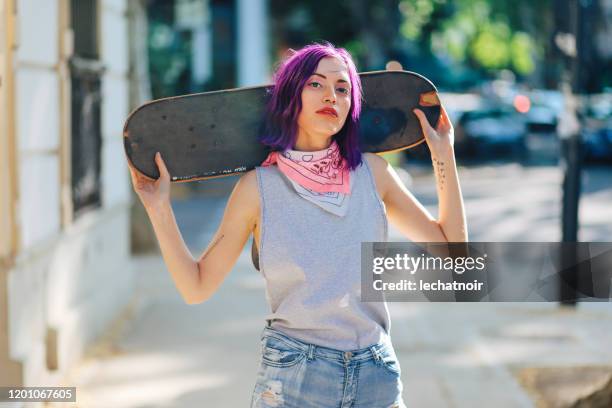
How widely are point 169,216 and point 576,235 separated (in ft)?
20.5

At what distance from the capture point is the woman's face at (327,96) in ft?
9.55

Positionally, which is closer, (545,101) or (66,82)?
(66,82)

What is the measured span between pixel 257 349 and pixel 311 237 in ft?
14.5

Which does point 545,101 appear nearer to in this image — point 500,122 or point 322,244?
point 500,122

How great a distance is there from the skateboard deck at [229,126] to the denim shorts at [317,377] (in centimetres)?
56

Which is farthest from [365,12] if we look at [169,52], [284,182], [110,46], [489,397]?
[284,182]

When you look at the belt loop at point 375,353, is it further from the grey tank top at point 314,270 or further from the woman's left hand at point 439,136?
the woman's left hand at point 439,136

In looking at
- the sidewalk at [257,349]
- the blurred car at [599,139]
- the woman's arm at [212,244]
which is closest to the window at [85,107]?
the sidewalk at [257,349]

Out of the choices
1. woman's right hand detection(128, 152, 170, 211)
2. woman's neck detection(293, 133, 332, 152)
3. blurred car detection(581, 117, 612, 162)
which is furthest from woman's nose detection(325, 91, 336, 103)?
blurred car detection(581, 117, 612, 162)

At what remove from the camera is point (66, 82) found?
679 cm

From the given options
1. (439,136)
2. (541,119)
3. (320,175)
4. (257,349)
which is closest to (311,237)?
(320,175)

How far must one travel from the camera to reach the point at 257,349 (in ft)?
23.5

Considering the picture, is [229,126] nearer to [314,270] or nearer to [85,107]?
[314,270]

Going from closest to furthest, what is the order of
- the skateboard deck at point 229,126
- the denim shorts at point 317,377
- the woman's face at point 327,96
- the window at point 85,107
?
1. the denim shorts at point 317,377
2. the woman's face at point 327,96
3. the skateboard deck at point 229,126
4. the window at point 85,107
